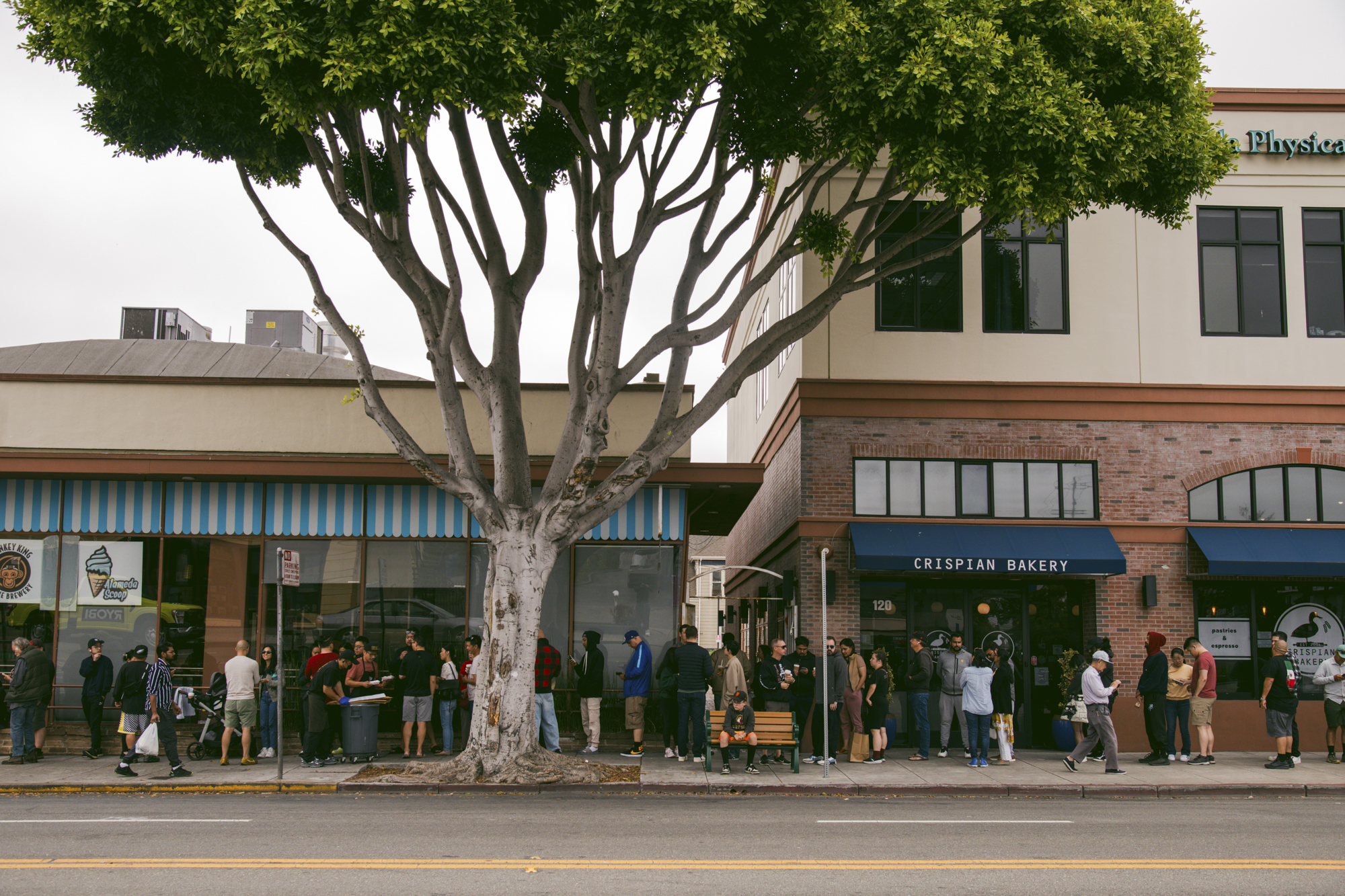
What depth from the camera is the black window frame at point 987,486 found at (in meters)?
17.4

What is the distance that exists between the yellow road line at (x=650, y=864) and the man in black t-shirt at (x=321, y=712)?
5956 mm

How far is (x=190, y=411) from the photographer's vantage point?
17172 millimetres

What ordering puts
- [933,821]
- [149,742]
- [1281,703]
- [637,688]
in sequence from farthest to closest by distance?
[637,688] < [1281,703] < [149,742] < [933,821]

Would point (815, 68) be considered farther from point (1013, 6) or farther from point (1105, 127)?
point (1105, 127)

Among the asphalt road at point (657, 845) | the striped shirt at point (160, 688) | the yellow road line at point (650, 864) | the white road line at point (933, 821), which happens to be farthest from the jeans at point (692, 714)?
the striped shirt at point (160, 688)

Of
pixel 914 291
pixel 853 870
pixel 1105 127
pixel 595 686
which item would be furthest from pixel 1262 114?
pixel 853 870

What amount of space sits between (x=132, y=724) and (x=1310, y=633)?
57.7ft

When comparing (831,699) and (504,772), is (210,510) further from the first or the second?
(831,699)

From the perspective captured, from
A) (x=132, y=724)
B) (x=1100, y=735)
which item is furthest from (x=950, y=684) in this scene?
(x=132, y=724)

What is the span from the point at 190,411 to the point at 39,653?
4.22 meters

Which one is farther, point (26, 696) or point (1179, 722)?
point (1179, 722)

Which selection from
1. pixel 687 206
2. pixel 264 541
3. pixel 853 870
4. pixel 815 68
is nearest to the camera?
→ pixel 853 870

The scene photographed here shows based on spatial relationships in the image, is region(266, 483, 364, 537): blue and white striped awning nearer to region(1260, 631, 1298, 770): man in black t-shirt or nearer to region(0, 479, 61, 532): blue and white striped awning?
region(0, 479, 61, 532): blue and white striped awning

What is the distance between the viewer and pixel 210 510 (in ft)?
56.5
